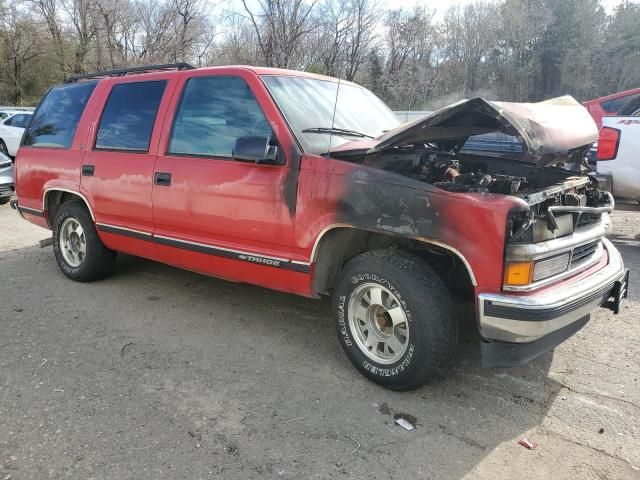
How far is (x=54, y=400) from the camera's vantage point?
3.01 meters

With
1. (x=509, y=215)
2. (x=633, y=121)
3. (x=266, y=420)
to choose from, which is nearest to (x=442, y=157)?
(x=509, y=215)

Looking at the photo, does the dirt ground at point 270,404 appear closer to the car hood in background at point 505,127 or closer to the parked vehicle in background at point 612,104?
the car hood in background at point 505,127

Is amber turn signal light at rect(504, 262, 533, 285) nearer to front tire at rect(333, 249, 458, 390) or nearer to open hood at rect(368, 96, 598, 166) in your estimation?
front tire at rect(333, 249, 458, 390)

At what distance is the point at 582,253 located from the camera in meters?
3.25

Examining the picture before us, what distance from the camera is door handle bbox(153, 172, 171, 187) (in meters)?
4.02

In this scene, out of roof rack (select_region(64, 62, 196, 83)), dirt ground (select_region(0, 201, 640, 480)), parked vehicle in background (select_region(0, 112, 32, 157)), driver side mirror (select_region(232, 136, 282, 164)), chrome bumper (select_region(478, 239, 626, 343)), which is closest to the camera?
dirt ground (select_region(0, 201, 640, 480))

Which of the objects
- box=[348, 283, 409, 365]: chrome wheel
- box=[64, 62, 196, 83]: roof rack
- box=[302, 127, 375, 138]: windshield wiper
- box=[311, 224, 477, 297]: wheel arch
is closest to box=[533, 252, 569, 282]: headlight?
box=[311, 224, 477, 297]: wheel arch

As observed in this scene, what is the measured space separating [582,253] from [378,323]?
133 centimetres

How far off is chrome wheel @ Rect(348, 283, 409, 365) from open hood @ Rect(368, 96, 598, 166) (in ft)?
2.88

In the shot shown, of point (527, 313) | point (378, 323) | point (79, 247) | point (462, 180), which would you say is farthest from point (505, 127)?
point (79, 247)

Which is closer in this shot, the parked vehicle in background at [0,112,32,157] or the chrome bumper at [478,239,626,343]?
the chrome bumper at [478,239,626,343]

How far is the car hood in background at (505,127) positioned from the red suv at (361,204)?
0.01m

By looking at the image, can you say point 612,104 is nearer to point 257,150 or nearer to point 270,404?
point 257,150

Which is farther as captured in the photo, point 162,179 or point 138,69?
point 138,69
